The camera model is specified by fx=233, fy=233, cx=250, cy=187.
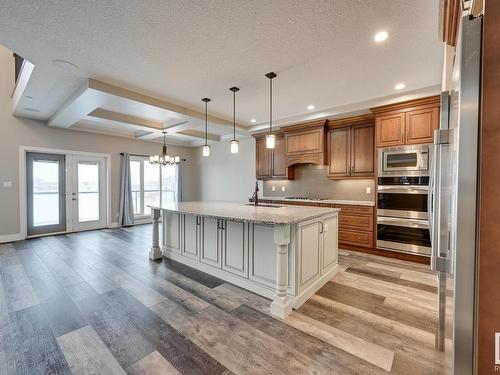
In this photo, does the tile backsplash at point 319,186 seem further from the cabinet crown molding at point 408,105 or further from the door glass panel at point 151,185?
the door glass panel at point 151,185

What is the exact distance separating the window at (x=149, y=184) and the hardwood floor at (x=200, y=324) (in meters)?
3.72

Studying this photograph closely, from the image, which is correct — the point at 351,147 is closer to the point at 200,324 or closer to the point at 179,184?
the point at 200,324

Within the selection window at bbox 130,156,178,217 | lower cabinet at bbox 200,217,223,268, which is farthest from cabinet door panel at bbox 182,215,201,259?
window at bbox 130,156,178,217

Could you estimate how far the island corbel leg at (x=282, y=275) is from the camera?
2273mm

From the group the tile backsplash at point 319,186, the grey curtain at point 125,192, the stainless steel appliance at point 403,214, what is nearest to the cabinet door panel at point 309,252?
the stainless steel appliance at point 403,214

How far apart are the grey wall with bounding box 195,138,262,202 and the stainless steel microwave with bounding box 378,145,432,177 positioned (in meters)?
3.43

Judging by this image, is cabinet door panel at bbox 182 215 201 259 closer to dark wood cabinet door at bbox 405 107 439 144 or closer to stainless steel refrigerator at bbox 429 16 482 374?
stainless steel refrigerator at bbox 429 16 482 374

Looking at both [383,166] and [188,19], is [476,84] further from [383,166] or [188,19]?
[383,166]

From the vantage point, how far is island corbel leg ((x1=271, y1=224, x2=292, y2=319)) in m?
2.27

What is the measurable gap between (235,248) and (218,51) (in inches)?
91.1

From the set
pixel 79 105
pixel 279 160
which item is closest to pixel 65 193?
A: pixel 79 105

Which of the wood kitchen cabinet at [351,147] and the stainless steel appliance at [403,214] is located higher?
the wood kitchen cabinet at [351,147]

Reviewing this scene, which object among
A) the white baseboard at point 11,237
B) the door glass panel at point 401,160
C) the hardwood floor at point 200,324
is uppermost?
the door glass panel at point 401,160

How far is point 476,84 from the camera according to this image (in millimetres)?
770
